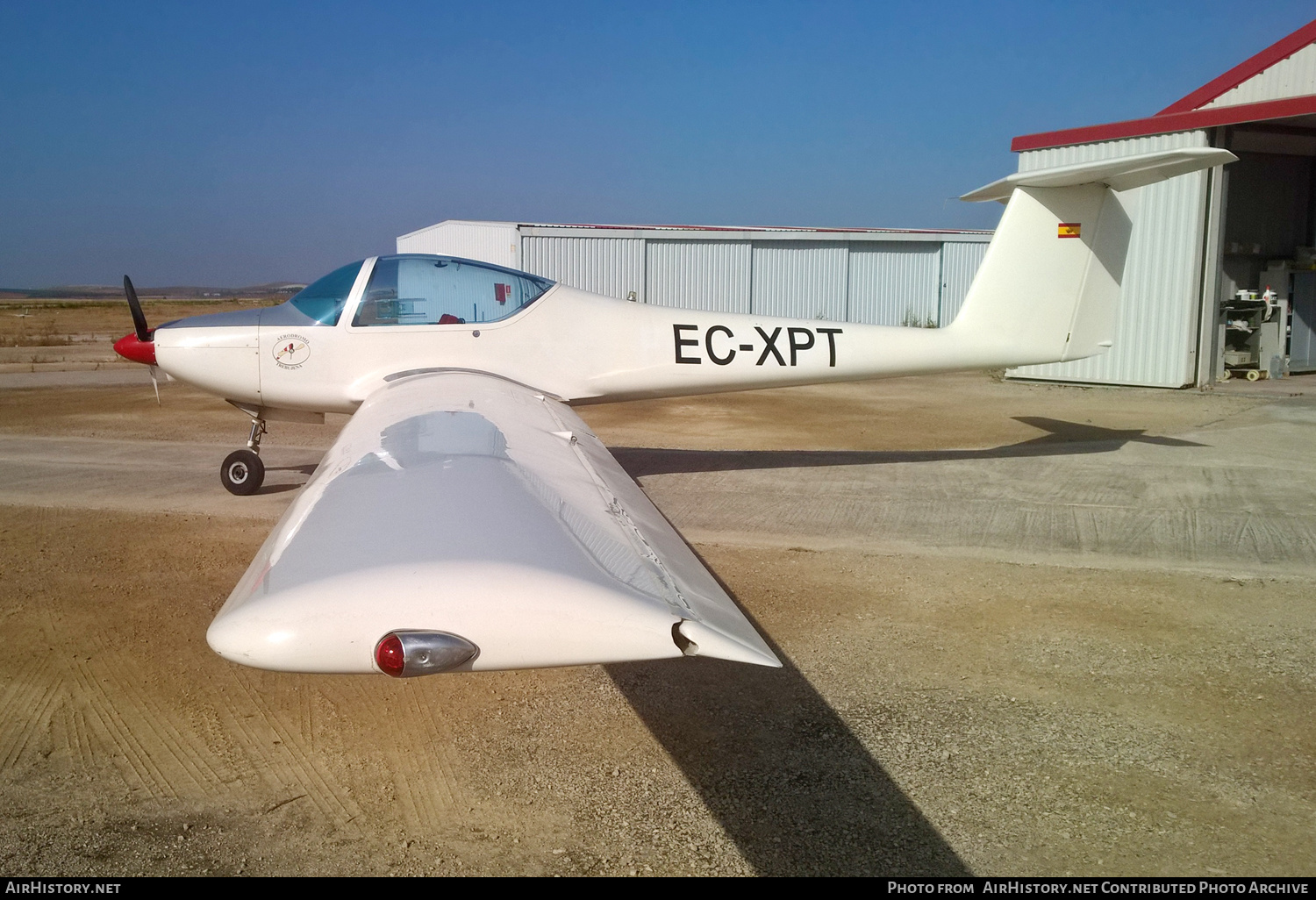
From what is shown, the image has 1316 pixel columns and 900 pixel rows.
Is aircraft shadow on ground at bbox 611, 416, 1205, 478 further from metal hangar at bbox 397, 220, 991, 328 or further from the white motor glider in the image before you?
metal hangar at bbox 397, 220, 991, 328

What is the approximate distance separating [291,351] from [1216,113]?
49.4 feet

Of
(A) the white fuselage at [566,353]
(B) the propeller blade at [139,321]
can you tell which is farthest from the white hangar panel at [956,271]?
(B) the propeller blade at [139,321]

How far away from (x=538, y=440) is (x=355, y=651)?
282cm

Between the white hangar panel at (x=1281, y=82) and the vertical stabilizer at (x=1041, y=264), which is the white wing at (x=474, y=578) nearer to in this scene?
the vertical stabilizer at (x=1041, y=264)

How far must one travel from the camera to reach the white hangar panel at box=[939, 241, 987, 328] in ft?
94.3

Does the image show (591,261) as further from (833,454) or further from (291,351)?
(291,351)

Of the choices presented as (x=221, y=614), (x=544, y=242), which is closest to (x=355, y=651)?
(x=221, y=614)

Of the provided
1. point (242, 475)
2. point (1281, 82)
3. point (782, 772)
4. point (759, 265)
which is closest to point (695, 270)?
point (759, 265)

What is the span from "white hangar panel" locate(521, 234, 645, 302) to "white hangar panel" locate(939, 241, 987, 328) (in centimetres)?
932

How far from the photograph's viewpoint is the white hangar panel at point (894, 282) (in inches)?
1109

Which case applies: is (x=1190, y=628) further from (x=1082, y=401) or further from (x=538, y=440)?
(x=1082, y=401)

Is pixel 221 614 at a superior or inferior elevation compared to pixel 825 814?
superior

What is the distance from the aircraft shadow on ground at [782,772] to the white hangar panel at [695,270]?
2279cm

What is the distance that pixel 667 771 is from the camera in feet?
12.7
